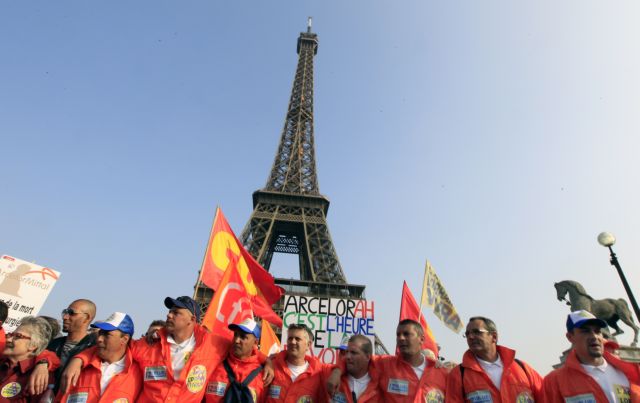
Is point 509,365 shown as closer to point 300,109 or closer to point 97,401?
point 97,401

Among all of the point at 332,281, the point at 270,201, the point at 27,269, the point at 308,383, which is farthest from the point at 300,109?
the point at 308,383

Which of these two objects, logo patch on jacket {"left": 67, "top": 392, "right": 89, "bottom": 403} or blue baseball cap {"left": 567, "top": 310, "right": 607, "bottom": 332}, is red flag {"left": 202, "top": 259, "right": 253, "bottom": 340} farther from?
blue baseball cap {"left": 567, "top": 310, "right": 607, "bottom": 332}

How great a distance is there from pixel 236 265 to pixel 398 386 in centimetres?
410

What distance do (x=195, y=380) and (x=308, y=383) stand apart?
1.11 m

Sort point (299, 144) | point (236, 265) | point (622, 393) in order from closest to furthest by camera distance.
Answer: point (622, 393)
point (236, 265)
point (299, 144)

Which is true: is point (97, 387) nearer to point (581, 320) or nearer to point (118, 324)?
point (118, 324)

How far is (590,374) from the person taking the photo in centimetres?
346

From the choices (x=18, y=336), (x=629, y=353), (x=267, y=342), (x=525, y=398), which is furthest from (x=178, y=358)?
(x=629, y=353)

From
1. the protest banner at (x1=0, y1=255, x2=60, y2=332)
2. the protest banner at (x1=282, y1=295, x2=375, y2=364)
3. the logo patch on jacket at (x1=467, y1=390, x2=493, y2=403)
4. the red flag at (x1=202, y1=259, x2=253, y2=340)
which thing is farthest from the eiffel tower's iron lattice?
the logo patch on jacket at (x1=467, y1=390, x2=493, y2=403)

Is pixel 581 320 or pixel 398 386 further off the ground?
pixel 581 320

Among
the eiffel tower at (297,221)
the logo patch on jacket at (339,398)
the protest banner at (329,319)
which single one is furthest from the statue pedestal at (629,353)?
the eiffel tower at (297,221)

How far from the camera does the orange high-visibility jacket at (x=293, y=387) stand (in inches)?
158

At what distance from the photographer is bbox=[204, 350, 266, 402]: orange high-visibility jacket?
3928 mm

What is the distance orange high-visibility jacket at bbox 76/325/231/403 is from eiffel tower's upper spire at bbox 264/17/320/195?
36988 millimetres
